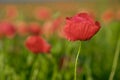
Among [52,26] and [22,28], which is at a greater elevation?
A: [52,26]

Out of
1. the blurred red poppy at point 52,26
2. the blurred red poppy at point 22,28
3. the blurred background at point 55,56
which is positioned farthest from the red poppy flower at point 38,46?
the blurred red poppy at point 22,28

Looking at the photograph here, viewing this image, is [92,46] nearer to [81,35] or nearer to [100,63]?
[100,63]

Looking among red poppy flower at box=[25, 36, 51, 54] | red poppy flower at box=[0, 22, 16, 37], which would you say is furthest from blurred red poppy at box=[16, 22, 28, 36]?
red poppy flower at box=[25, 36, 51, 54]

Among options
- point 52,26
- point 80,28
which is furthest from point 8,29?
point 80,28

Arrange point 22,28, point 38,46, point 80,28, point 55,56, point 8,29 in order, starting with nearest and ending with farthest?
point 80,28, point 38,46, point 8,29, point 55,56, point 22,28

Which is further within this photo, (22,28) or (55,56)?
(22,28)

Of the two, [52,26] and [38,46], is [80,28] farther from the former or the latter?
[52,26]

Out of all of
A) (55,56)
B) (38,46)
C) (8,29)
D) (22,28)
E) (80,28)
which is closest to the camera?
(80,28)

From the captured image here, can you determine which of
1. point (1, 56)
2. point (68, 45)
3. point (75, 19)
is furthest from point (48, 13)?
point (75, 19)

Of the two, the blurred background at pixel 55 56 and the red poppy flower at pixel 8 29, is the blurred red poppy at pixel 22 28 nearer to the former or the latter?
the blurred background at pixel 55 56

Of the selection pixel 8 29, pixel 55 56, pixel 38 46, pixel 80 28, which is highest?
pixel 80 28
